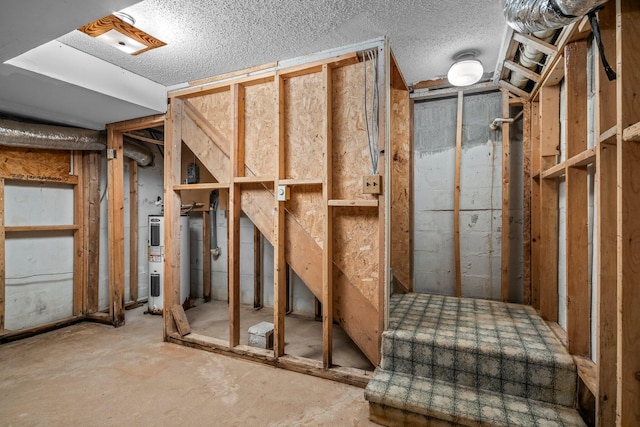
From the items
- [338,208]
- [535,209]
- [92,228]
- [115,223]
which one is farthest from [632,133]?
[92,228]

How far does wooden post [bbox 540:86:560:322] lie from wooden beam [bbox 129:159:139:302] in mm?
4553

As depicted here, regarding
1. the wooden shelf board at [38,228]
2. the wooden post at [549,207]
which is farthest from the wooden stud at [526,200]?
the wooden shelf board at [38,228]

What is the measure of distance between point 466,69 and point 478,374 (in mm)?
2206

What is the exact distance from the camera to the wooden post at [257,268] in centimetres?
400

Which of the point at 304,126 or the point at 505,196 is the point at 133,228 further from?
the point at 505,196

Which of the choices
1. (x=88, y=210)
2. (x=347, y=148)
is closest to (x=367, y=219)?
(x=347, y=148)

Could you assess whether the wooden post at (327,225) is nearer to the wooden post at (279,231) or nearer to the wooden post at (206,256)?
the wooden post at (279,231)

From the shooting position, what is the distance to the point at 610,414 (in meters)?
1.40

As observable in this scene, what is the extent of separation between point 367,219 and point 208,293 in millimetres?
3051

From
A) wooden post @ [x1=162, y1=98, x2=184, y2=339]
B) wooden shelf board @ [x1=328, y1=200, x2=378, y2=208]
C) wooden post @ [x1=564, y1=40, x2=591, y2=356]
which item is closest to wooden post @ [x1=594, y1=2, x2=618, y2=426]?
wooden post @ [x1=564, y1=40, x2=591, y2=356]

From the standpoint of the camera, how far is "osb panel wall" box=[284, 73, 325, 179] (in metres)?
2.43

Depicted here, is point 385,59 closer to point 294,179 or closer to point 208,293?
point 294,179

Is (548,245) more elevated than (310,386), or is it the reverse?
(548,245)

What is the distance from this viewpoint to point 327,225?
2303mm
